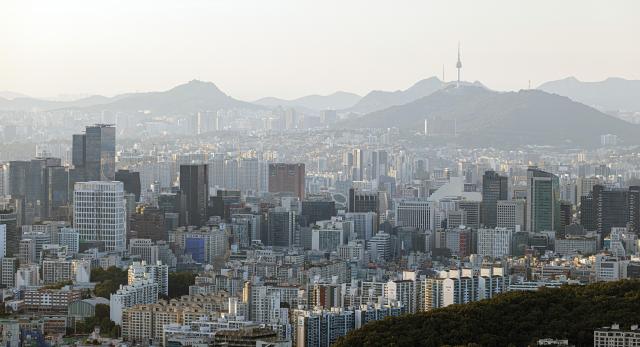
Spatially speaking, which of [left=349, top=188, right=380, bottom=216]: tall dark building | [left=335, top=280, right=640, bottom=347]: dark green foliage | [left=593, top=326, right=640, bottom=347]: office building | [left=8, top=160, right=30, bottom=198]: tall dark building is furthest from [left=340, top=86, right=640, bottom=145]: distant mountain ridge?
[left=593, top=326, right=640, bottom=347]: office building

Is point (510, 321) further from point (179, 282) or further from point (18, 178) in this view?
point (18, 178)

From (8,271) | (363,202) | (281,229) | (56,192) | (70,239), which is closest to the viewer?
(8,271)

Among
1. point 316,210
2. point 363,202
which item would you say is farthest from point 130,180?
point 363,202

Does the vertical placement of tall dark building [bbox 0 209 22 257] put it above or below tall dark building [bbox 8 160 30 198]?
below

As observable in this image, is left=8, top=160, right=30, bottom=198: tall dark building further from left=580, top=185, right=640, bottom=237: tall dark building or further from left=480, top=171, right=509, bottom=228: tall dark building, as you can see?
left=580, top=185, right=640, bottom=237: tall dark building

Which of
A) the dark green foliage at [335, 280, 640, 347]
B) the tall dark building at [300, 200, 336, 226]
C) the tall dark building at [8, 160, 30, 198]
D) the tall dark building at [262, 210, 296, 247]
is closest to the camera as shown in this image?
the dark green foliage at [335, 280, 640, 347]

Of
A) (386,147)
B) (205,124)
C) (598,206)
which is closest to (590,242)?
(598,206)

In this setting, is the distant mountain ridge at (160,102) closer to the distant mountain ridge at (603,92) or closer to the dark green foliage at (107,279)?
the distant mountain ridge at (603,92)

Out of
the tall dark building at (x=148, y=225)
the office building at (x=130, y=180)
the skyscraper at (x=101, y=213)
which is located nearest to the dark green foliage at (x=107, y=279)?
the skyscraper at (x=101, y=213)
